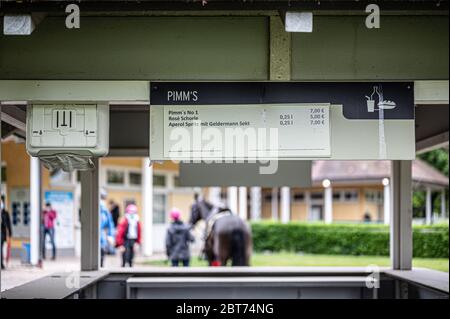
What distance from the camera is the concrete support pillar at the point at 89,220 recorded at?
974 centimetres

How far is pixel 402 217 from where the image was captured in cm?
1010

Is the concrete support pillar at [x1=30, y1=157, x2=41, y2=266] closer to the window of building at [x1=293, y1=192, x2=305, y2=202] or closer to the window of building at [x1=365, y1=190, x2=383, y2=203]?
the window of building at [x1=365, y1=190, x2=383, y2=203]

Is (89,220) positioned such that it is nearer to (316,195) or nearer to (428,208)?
(428,208)

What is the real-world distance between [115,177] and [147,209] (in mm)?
1580

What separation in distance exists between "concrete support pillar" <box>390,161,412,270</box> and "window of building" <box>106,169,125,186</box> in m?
14.7

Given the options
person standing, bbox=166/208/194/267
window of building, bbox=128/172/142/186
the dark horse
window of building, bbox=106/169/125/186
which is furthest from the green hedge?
the dark horse

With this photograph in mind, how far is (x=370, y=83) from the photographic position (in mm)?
5590

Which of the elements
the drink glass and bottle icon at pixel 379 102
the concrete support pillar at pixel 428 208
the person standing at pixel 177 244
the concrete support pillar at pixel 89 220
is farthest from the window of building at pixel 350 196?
the drink glass and bottle icon at pixel 379 102

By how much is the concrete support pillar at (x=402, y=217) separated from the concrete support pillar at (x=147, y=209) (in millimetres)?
13358

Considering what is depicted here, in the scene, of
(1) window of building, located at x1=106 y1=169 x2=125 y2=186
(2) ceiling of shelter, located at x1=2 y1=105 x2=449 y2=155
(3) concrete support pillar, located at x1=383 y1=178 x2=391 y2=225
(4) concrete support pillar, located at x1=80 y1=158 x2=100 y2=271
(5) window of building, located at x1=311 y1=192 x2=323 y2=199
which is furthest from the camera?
(5) window of building, located at x1=311 y1=192 x2=323 y2=199

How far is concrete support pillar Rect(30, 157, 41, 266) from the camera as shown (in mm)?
13898

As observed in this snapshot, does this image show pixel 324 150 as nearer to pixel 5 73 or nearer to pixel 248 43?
pixel 248 43

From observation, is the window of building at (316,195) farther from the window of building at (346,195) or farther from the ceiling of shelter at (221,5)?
the ceiling of shelter at (221,5)
